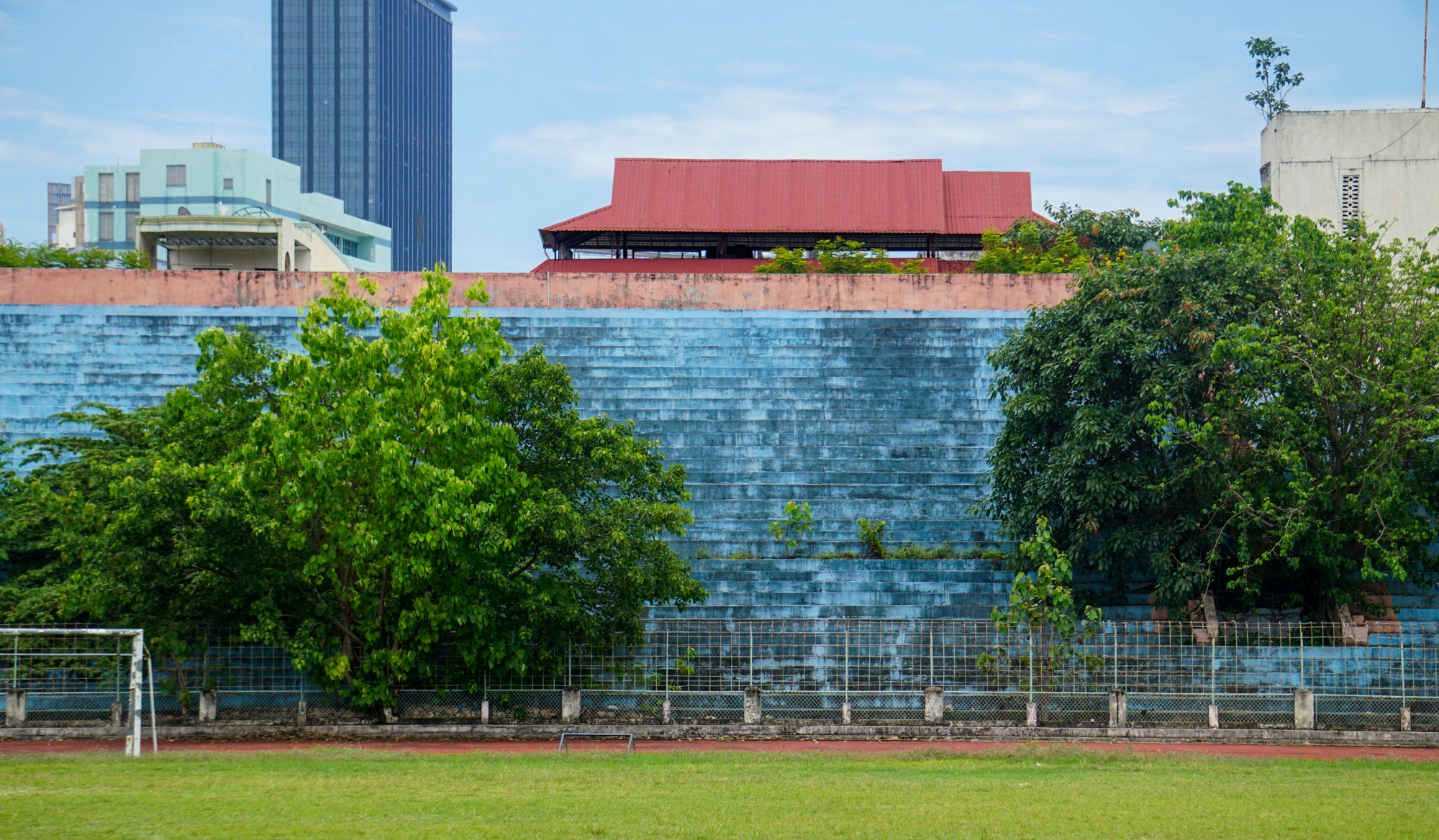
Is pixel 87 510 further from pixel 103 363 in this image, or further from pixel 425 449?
pixel 103 363

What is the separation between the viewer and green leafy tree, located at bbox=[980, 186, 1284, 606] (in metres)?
15.1

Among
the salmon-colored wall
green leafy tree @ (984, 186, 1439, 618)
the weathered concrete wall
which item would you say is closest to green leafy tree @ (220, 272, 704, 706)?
the weathered concrete wall

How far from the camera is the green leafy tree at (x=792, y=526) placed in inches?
680

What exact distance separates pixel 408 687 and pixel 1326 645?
1083 cm

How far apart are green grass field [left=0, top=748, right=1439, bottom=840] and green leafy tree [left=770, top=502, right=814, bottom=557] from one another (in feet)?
17.0

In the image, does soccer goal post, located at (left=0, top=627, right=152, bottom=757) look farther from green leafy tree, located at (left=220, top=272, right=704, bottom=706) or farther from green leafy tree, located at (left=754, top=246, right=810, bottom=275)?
green leafy tree, located at (left=754, top=246, right=810, bottom=275)

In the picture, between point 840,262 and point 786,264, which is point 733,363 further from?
point 840,262

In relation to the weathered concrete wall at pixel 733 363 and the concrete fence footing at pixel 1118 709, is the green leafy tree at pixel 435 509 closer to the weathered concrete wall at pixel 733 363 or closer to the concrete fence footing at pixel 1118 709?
the weathered concrete wall at pixel 733 363

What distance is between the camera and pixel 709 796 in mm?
9930

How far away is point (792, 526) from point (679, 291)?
798 cm

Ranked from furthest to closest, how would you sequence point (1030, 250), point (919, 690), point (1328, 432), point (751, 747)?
point (1030, 250) → point (1328, 432) → point (919, 690) → point (751, 747)

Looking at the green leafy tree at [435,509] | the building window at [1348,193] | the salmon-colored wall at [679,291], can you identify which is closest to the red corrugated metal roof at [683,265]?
the salmon-colored wall at [679,291]

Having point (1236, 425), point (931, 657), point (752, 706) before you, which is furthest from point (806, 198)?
point (752, 706)

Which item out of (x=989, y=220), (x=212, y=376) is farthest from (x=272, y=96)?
(x=212, y=376)
